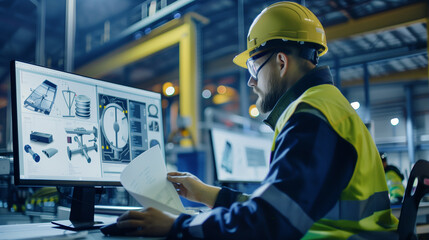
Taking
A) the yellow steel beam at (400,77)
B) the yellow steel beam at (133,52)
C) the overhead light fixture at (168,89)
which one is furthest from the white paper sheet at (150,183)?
the overhead light fixture at (168,89)

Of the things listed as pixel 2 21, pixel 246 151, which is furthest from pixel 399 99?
pixel 2 21

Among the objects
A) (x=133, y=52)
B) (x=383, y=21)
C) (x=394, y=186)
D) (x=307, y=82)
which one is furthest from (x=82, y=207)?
(x=133, y=52)

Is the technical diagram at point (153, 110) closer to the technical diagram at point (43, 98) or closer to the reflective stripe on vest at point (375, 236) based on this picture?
the technical diagram at point (43, 98)

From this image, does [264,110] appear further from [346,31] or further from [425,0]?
[346,31]

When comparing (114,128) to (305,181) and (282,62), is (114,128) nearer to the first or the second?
(282,62)

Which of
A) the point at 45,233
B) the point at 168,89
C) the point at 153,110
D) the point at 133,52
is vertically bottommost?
the point at 45,233

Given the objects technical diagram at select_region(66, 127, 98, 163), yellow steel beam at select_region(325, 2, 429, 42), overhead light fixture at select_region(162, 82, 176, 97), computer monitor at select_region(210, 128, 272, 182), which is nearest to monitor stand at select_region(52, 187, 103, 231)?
technical diagram at select_region(66, 127, 98, 163)

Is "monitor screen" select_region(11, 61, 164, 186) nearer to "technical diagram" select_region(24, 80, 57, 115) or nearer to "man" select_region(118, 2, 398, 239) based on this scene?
"technical diagram" select_region(24, 80, 57, 115)

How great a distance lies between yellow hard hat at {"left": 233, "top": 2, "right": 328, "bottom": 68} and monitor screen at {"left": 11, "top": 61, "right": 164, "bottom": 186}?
59cm

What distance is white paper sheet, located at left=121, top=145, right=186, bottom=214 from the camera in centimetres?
99

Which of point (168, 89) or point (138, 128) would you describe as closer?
point (138, 128)

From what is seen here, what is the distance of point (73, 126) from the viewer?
4.15 feet

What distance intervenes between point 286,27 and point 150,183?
2.36ft

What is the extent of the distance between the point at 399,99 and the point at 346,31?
2.33m
